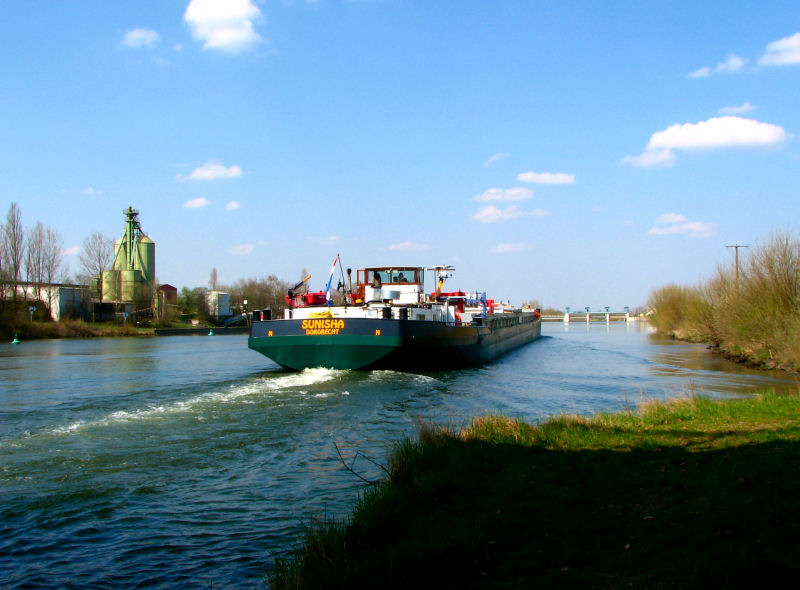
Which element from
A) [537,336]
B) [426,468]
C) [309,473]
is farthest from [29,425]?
[537,336]

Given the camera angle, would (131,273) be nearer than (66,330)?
No

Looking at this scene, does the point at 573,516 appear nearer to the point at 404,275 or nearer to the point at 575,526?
the point at 575,526

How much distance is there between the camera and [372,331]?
18.7 meters

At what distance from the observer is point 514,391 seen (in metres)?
17.5

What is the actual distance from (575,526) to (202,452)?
605 cm

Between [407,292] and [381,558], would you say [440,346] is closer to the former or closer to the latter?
[407,292]

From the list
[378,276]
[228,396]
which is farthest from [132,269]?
[228,396]

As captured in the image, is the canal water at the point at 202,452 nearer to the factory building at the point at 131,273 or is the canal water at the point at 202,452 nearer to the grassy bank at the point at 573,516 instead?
the grassy bank at the point at 573,516

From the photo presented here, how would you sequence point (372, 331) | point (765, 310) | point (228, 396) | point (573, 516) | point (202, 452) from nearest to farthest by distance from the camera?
point (573, 516), point (202, 452), point (228, 396), point (372, 331), point (765, 310)

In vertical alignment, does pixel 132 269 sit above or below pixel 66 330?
above

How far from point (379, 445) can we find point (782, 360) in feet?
61.3

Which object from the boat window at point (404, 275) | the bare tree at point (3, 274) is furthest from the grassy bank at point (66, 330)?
the boat window at point (404, 275)

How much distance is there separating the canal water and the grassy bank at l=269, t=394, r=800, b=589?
0.86 metres

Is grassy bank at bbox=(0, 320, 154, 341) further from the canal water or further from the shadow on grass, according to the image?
the shadow on grass
